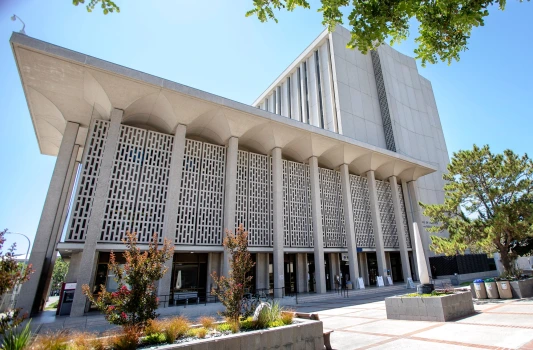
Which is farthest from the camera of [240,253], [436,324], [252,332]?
[436,324]

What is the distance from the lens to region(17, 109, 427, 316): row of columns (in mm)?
13539

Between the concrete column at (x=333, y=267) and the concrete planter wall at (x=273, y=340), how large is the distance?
63.3 feet

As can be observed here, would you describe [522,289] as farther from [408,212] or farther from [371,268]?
[408,212]

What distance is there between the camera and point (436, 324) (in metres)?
8.28

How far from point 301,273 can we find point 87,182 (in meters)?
16.8

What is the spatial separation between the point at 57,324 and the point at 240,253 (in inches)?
381

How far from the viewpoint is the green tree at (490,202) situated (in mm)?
13164

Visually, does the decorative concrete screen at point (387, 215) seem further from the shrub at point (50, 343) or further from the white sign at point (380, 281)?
the shrub at point (50, 343)

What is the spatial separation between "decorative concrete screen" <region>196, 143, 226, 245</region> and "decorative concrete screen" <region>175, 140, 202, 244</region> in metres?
0.33

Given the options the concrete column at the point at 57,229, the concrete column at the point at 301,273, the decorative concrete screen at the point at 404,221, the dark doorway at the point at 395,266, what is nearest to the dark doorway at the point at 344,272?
the concrete column at the point at 301,273

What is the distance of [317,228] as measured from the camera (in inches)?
843

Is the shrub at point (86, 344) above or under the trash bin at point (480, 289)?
under

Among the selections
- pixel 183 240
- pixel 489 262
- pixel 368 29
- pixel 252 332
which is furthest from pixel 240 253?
pixel 489 262

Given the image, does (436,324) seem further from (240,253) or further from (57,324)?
(57,324)
